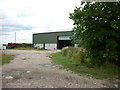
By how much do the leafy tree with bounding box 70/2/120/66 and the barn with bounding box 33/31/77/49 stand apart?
36.9 meters

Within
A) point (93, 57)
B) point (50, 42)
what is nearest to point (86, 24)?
point (93, 57)

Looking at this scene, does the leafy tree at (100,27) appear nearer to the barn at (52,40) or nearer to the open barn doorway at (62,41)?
the barn at (52,40)

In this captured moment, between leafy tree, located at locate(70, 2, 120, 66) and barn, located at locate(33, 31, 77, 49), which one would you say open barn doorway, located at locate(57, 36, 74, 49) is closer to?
barn, located at locate(33, 31, 77, 49)

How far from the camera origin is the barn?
160 feet

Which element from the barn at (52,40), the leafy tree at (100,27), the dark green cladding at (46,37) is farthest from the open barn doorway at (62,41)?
the leafy tree at (100,27)

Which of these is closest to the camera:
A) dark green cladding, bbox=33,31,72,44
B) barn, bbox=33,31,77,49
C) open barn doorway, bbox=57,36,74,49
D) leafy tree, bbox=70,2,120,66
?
leafy tree, bbox=70,2,120,66

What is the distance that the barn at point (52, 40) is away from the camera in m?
48.7

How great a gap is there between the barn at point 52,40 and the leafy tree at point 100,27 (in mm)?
36884

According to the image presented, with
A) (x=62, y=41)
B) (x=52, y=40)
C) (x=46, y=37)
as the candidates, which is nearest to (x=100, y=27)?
(x=62, y=41)

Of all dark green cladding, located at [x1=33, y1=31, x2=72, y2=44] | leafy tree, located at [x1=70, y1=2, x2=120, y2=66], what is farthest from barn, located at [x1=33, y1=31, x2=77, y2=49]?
leafy tree, located at [x1=70, y1=2, x2=120, y2=66]

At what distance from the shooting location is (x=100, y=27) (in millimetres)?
9273

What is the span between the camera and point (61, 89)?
6664mm

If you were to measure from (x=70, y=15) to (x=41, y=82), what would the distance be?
4162 millimetres

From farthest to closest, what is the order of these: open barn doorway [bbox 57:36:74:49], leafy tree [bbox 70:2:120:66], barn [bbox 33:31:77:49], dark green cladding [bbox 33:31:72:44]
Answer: dark green cladding [bbox 33:31:72:44]
open barn doorway [bbox 57:36:74:49]
barn [bbox 33:31:77:49]
leafy tree [bbox 70:2:120:66]
